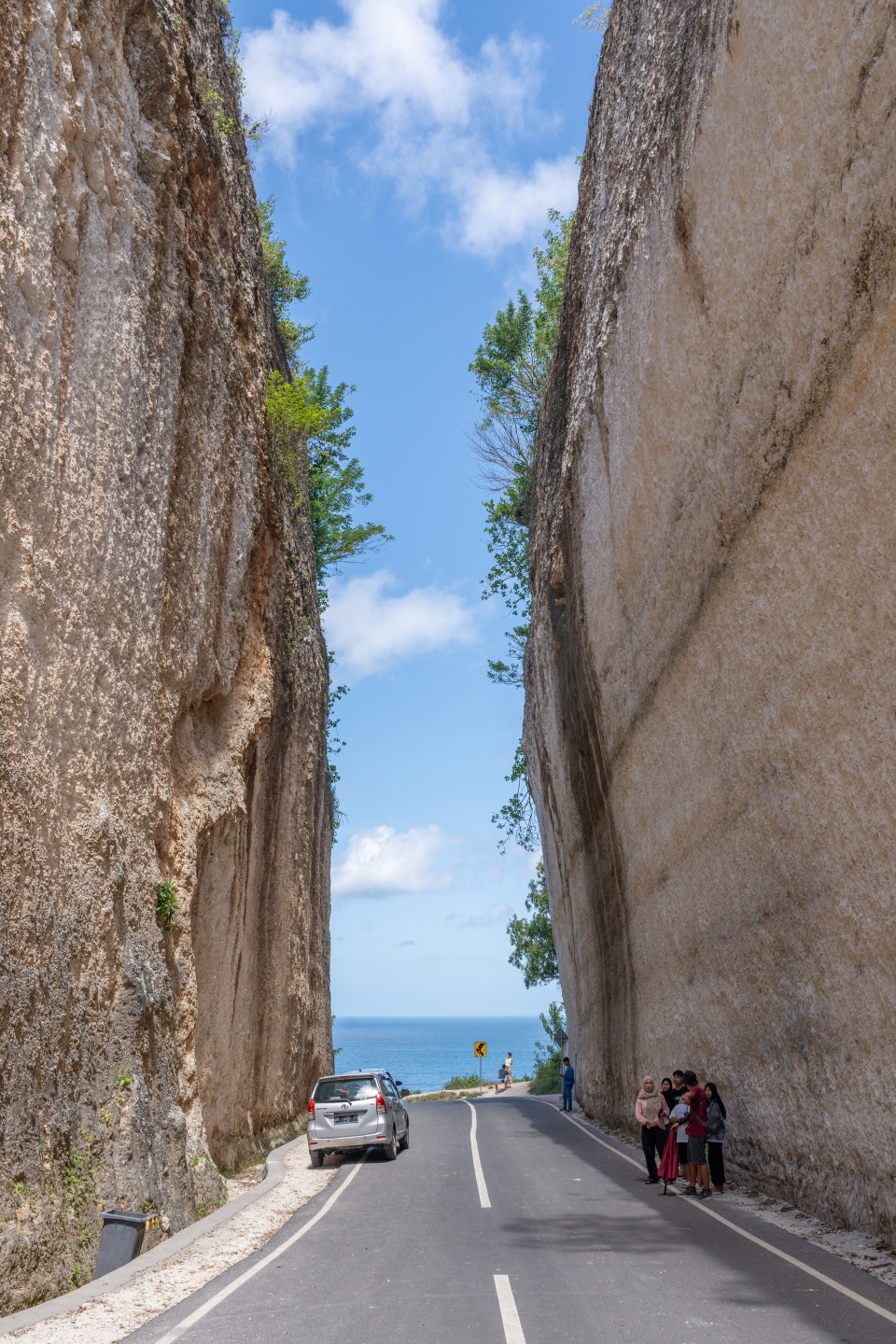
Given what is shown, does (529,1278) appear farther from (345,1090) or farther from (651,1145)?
(345,1090)

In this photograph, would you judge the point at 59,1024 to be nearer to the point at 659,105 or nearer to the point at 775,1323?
the point at 775,1323

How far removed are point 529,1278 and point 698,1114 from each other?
522cm

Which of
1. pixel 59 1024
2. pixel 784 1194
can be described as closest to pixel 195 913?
pixel 59 1024

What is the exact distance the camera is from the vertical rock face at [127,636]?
9.55 metres

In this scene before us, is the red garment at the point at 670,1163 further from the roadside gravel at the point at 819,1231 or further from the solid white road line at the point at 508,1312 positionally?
the solid white road line at the point at 508,1312

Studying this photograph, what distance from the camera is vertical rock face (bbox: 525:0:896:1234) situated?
9.65 m

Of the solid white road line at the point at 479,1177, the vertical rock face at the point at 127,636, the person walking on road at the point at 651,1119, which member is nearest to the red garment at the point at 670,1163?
the person walking on road at the point at 651,1119

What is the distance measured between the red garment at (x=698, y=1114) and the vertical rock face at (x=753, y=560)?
0.63 m

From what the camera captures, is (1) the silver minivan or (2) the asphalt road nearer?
(2) the asphalt road

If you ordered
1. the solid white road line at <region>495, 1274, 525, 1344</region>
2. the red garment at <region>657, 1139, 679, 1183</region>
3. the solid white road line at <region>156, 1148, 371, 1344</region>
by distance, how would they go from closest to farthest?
the solid white road line at <region>495, 1274, 525, 1344</region>, the solid white road line at <region>156, 1148, 371, 1344</region>, the red garment at <region>657, 1139, 679, 1183</region>

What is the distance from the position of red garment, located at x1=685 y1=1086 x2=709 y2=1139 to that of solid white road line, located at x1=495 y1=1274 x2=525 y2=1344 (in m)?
5.09

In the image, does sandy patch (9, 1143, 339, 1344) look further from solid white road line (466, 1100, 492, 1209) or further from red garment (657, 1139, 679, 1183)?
red garment (657, 1139, 679, 1183)

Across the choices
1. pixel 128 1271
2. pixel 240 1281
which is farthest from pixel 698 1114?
pixel 128 1271

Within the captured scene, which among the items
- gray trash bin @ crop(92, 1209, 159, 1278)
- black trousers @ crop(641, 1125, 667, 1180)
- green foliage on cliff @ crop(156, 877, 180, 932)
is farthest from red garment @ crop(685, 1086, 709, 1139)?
green foliage on cliff @ crop(156, 877, 180, 932)
